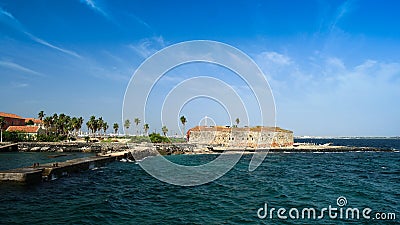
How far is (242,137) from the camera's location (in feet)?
370

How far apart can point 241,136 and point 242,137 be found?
0.57 m

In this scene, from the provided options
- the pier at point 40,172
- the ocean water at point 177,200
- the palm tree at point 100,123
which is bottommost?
the ocean water at point 177,200

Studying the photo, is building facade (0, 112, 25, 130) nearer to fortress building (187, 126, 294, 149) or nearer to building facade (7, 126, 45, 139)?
building facade (7, 126, 45, 139)

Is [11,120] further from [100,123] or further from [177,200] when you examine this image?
[177,200]

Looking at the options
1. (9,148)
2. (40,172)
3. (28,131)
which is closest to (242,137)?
(9,148)

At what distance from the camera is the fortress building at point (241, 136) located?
363ft

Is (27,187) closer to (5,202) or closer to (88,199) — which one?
(5,202)

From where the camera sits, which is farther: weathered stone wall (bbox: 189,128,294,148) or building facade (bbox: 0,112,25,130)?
building facade (bbox: 0,112,25,130)

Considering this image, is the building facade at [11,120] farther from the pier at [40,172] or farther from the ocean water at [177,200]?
the ocean water at [177,200]

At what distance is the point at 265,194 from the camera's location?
24125 mm

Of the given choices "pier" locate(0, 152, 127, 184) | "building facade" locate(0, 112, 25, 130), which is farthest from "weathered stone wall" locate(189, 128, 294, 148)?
"pier" locate(0, 152, 127, 184)

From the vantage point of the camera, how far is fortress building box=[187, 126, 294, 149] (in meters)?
111

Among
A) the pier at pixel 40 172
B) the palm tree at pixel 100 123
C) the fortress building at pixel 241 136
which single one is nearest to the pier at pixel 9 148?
the pier at pixel 40 172

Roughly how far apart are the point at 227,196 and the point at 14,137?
94.4 m
